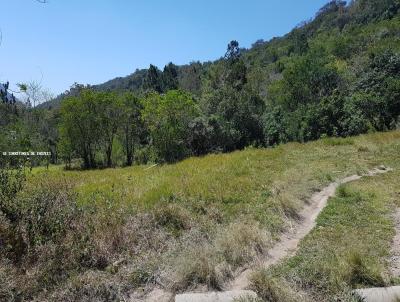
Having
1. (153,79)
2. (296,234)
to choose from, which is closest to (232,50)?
(153,79)

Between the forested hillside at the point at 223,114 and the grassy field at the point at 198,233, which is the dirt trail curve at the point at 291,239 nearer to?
the grassy field at the point at 198,233

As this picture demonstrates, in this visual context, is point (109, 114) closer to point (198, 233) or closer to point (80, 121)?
point (80, 121)

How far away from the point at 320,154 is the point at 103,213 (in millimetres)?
11637

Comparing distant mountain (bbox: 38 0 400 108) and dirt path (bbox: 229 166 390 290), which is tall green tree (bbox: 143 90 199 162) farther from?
distant mountain (bbox: 38 0 400 108)

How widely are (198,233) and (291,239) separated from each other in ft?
5.82

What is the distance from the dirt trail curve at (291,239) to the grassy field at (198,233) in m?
0.16

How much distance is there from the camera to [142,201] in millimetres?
8148

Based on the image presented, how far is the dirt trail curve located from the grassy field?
0.51 feet

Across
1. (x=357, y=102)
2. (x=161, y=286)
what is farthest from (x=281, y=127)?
(x=161, y=286)

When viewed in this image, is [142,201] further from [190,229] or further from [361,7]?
[361,7]

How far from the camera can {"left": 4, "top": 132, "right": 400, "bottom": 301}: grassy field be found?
208 inches

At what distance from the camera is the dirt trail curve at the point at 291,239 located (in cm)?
522

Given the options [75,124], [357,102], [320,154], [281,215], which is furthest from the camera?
[75,124]

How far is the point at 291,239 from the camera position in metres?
7.04
